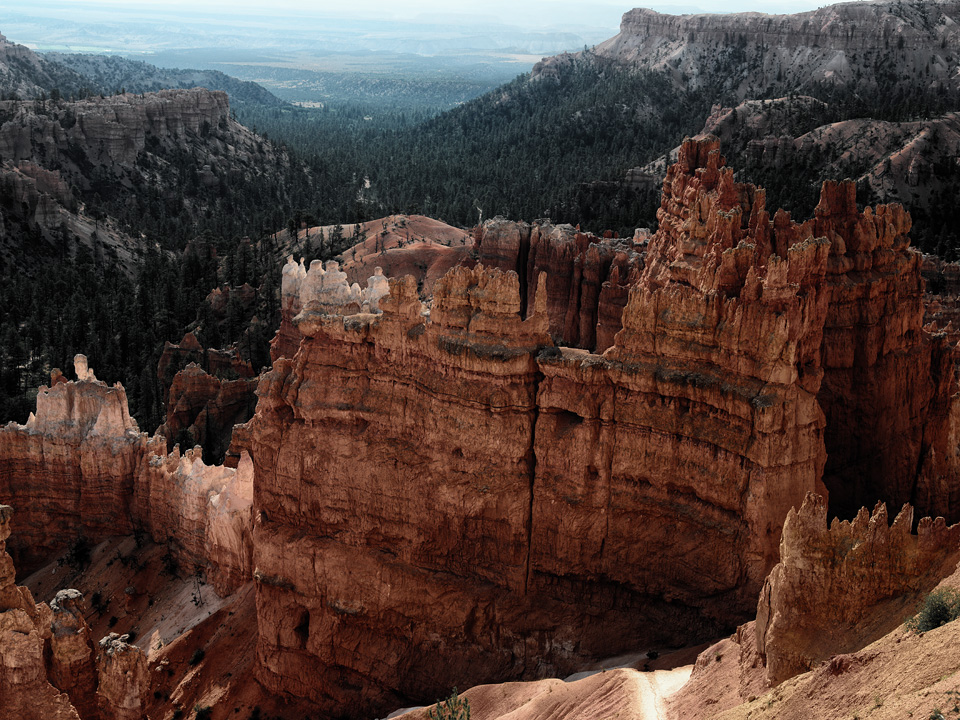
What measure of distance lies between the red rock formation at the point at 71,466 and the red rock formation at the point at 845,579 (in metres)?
22.9

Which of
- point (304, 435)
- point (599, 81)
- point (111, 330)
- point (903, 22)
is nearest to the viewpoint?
point (304, 435)

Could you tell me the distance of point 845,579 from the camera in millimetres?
14859

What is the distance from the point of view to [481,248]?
177 ft

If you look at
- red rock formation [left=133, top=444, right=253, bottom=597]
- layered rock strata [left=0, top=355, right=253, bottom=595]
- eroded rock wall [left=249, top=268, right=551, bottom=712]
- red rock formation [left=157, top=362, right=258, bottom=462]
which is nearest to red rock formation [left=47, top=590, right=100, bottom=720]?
eroded rock wall [left=249, top=268, right=551, bottom=712]

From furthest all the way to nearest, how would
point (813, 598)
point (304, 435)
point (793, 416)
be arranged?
point (304, 435) < point (793, 416) < point (813, 598)

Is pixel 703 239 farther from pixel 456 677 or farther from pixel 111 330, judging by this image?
pixel 111 330

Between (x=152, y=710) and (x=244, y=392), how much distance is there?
19.5 metres

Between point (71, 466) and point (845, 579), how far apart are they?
25.2 metres

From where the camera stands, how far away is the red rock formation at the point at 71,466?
32562 mm

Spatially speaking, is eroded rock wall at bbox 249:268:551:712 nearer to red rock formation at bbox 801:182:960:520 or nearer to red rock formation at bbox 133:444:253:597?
red rock formation at bbox 133:444:253:597

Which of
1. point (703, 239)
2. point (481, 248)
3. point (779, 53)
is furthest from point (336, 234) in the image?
point (779, 53)

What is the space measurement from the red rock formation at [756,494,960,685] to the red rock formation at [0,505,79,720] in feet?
38.8

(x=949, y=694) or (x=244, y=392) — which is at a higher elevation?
(x=949, y=694)

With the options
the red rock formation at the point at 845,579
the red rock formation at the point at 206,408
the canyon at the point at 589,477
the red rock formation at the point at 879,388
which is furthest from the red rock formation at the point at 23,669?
the red rock formation at the point at 206,408
